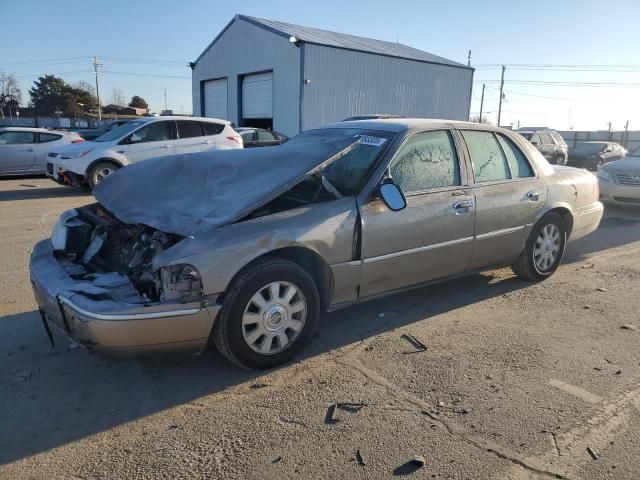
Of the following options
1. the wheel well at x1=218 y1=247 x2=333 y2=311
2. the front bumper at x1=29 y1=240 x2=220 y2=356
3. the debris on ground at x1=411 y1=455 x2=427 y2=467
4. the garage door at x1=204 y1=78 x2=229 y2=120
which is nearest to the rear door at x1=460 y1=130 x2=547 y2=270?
the wheel well at x1=218 y1=247 x2=333 y2=311

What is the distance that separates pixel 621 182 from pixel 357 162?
8.12 metres

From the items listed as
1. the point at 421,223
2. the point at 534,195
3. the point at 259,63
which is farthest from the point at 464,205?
the point at 259,63

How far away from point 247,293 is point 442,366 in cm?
145

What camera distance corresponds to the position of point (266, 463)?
99.9 inches

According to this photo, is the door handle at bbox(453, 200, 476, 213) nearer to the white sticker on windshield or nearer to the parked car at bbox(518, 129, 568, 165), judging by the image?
the white sticker on windshield

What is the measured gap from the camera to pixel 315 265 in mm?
3639

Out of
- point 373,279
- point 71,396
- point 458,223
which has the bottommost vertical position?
point 71,396

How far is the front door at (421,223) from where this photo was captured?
383cm

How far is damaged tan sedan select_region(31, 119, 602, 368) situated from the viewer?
305 centimetres

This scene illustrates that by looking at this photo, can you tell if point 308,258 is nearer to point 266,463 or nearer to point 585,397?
point 266,463

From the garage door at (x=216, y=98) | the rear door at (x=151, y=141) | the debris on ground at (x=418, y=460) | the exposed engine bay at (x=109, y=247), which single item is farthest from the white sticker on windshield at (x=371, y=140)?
the garage door at (x=216, y=98)

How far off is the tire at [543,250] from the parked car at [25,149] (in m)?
11.9

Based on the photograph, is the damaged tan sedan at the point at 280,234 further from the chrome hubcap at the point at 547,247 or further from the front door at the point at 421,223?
the chrome hubcap at the point at 547,247

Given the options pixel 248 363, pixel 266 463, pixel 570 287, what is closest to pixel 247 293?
pixel 248 363
